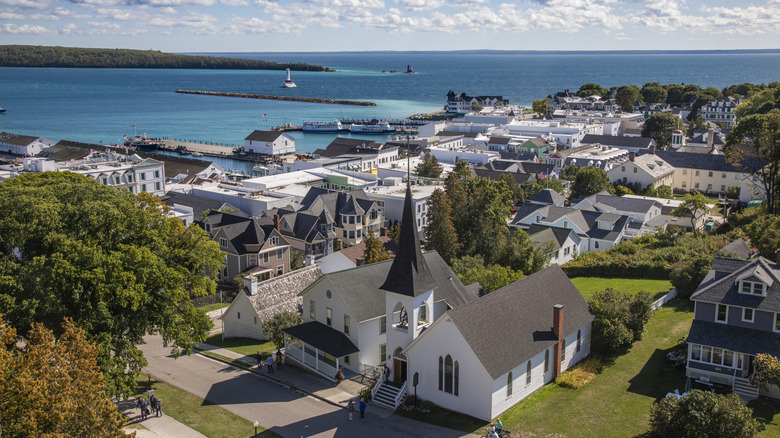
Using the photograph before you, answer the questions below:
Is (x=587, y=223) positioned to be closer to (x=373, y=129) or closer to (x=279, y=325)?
(x=279, y=325)

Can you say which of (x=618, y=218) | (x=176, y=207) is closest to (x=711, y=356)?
(x=618, y=218)

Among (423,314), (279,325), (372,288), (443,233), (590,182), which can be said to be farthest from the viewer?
(590,182)

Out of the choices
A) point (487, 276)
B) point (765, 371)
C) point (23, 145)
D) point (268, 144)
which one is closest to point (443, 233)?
point (487, 276)

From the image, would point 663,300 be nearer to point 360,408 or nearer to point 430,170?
point 360,408

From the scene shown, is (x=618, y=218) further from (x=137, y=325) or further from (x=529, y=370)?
(x=137, y=325)

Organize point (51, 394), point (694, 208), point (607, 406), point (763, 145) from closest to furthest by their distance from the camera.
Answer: point (51, 394), point (607, 406), point (763, 145), point (694, 208)

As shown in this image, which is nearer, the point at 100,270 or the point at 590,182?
the point at 100,270

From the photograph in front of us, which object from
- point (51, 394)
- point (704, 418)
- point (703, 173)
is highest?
point (51, 394)

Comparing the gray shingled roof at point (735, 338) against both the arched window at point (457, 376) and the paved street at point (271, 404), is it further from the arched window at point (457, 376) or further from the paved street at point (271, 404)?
the paved street at point (271, 404)

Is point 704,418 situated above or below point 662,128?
below
